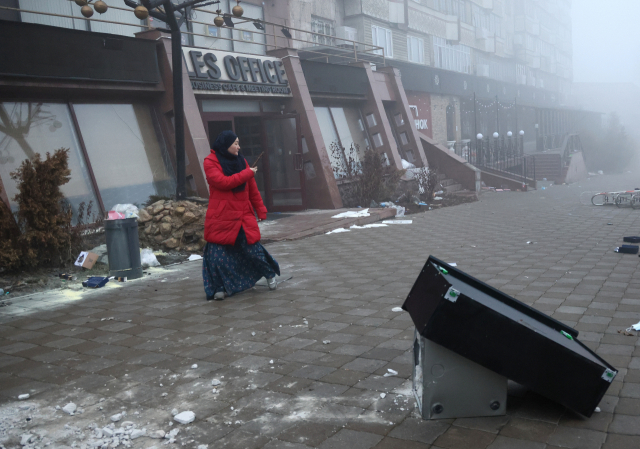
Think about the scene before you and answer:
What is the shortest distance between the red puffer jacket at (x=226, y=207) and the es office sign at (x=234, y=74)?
23.5 ft

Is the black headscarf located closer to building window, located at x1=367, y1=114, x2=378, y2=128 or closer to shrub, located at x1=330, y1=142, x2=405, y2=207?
shrub, located at x1=330, y1=142, x2=405, y2=207

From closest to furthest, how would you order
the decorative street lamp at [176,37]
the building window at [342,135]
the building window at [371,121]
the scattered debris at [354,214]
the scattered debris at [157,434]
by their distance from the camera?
the scattered debris at [157,434] < the decorative street lamp at [176,37] < the scattered debris at [354,214] < the building window at [342,135] < the building window at [371,121]

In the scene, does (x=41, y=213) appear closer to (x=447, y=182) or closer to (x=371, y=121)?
(x=371, y=121)

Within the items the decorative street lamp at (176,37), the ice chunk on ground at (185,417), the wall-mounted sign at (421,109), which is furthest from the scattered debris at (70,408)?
the wall-mounted sign at (421,109)

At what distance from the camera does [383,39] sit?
2692cm

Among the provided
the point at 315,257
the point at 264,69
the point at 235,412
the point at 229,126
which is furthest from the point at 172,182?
the point at 235,412

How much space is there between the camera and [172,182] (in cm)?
1272

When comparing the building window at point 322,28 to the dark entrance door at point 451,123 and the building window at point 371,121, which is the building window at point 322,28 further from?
the dark entrance door at point 451,123

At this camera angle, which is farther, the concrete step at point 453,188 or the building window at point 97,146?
the concrete step at point 453,188

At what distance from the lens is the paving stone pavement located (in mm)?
3184

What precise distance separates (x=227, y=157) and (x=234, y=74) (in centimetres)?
800

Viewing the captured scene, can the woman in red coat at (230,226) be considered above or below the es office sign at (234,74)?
below

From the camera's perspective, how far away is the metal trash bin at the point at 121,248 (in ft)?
25.8

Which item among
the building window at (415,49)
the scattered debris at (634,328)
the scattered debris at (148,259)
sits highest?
the building window at (415,49)
